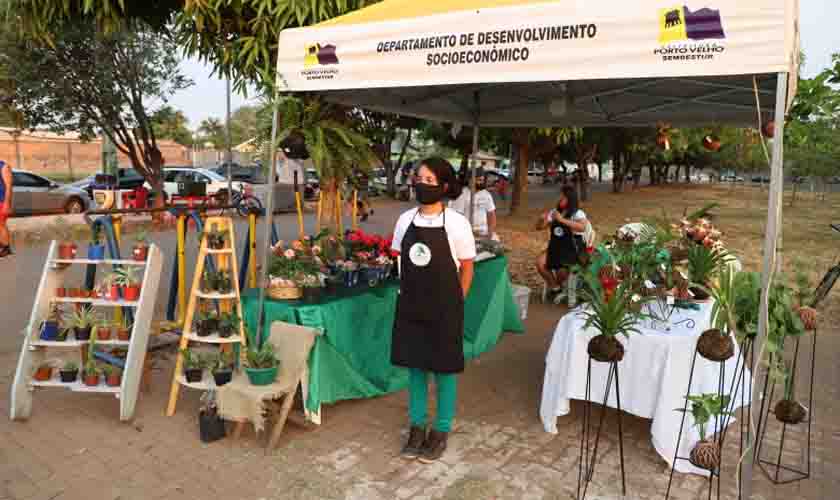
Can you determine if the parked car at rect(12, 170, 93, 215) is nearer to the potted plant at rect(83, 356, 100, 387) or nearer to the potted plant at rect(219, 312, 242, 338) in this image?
the potted plant at rect(83, 356, 100, 387)

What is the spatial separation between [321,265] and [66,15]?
15.7ft

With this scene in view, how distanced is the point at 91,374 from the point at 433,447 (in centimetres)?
230

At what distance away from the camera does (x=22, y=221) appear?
1527 cm

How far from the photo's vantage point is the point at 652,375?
345cm

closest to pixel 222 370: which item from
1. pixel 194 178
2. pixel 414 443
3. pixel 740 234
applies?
pixel 414 443

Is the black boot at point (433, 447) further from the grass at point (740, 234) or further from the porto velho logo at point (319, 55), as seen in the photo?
the grass at point (740, 234)

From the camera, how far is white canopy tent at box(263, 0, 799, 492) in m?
2.56

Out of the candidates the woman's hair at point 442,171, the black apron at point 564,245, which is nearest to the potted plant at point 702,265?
the woman's hair at point 442,171

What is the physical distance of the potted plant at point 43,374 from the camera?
13.0 ft

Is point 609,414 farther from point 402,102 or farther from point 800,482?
point 402,102

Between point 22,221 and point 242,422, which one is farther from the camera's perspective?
point 22,221

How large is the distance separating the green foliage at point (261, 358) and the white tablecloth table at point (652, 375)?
1.76m

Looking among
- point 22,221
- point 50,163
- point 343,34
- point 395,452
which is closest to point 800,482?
point 395,452

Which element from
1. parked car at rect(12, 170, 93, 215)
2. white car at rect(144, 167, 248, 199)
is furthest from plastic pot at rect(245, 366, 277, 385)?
white car at rect(144, 167, 248, 199)
